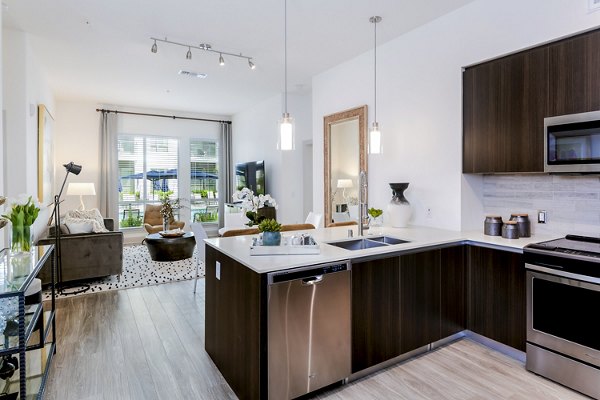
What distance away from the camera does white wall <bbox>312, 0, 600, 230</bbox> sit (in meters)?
2.75

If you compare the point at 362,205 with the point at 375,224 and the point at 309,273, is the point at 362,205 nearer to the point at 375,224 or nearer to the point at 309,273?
the point at 375,224

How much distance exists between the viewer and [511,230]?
2820mm

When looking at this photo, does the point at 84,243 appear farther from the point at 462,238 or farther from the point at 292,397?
the point at 462,238

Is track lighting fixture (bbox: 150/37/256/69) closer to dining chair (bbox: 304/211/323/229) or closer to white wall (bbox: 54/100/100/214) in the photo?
dining chair (bbox: 304/211/323/229)

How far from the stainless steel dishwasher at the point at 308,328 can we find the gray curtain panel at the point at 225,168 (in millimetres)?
6998

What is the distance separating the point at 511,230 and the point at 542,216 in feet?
1.29

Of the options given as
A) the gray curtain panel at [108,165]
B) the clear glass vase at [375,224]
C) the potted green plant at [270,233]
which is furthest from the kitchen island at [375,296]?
the gray curtain panel at [108,165]

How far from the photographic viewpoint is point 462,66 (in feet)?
10.5

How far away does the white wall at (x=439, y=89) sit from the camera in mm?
2752

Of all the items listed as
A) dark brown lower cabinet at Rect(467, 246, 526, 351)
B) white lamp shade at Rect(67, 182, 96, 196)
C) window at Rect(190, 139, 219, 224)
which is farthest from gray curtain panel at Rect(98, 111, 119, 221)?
dark brown lower cabinet at Rect(467, 246, 526, 351)

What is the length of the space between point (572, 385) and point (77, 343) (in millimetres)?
3746

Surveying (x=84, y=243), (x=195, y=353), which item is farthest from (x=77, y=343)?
(x=84, y=243)

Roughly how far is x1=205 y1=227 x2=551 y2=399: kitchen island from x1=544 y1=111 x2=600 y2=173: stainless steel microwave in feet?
2.14

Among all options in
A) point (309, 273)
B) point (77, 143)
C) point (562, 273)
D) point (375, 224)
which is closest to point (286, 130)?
point (309, 273)
